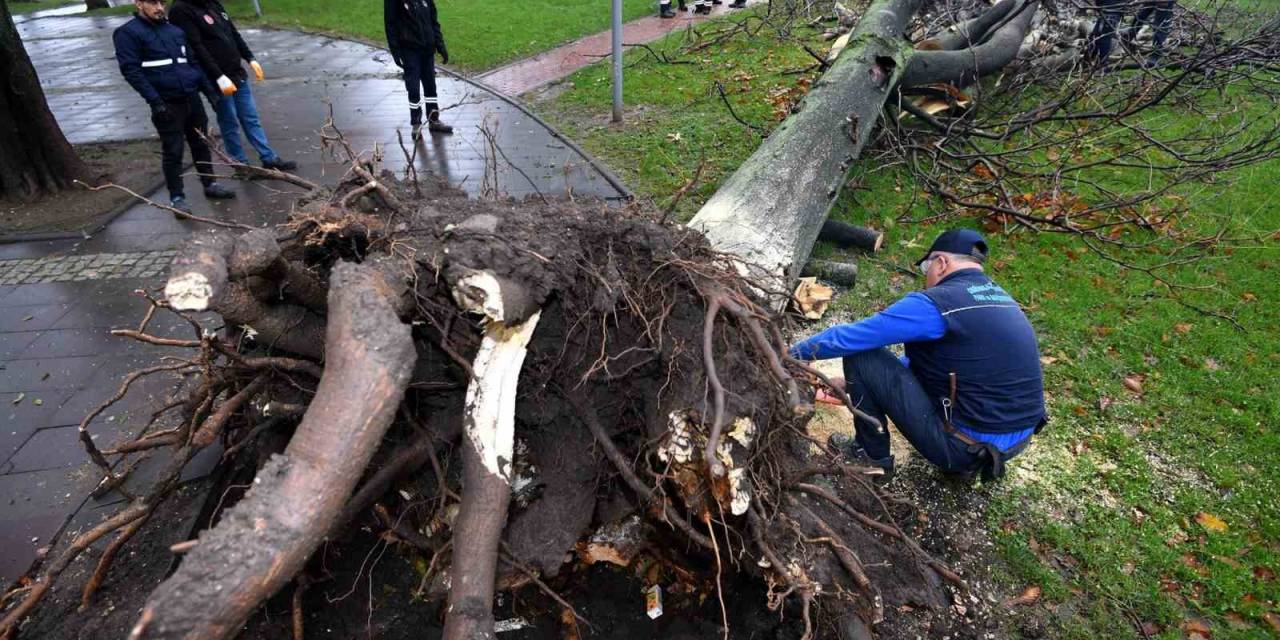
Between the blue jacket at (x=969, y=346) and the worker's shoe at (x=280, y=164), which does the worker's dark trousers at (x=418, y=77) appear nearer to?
the worker's shoe at (x=280, y=164)

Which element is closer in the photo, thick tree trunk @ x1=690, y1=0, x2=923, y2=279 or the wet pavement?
the wet pavement

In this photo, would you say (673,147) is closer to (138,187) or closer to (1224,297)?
(1224,297)

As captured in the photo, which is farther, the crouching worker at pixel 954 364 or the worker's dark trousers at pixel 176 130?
the worker's dark trousers at pixel 176 130

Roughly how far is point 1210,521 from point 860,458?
5.37 ft

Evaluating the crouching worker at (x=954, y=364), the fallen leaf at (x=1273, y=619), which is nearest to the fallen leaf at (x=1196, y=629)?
the fallen leaf at (x=1273, y=619)

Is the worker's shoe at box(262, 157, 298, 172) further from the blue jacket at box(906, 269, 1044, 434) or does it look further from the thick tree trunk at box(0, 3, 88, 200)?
the blue jacket at box(906, 269, 1044, 434)

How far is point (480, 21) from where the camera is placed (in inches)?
518

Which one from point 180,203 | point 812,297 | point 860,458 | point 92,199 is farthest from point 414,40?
point 860,458

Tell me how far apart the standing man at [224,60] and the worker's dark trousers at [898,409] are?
19.0ft

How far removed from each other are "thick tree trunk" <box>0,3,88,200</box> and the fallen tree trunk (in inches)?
245

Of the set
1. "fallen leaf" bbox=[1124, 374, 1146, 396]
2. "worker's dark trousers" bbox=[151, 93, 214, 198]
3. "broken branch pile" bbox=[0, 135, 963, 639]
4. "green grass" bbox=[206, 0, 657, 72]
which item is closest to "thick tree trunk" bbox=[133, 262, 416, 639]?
"broken branch pile" bbox=[0, 135, 963, 639]

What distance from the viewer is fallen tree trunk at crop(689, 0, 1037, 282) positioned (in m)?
3.54

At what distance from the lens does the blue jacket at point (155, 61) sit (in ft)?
15.7

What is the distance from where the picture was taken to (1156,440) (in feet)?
11.2
